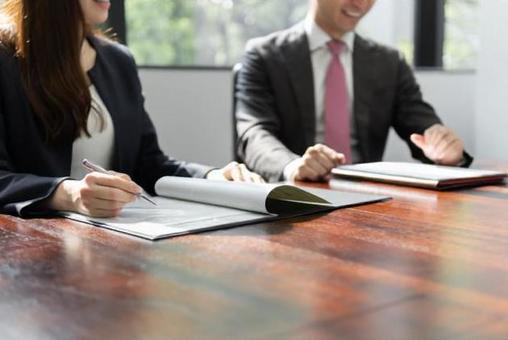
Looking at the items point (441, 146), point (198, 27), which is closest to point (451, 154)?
point (441, 146)

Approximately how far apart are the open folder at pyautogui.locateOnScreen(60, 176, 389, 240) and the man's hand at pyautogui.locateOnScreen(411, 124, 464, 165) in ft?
1.79

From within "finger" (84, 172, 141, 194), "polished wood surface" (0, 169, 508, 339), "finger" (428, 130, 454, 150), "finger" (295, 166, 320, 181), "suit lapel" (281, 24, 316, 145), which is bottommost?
"finger" (295, 166, 320, 181)

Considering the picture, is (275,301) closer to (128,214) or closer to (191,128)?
(128,214)

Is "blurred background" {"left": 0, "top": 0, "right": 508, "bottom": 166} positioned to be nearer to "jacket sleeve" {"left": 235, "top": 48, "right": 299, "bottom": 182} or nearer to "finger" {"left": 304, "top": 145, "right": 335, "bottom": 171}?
"jacket sleeve" {"left": 235, "top": 48, "right": 299, "bottom": 182}

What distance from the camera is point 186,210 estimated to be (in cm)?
123

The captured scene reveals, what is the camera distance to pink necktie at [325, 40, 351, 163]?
2.23 metres

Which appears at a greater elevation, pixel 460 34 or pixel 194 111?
pixel 460 34

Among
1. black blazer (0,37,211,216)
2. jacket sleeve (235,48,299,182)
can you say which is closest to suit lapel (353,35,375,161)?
jacket sleeve (235,48,299,182)

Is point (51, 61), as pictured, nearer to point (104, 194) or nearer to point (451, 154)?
point (104, 194)

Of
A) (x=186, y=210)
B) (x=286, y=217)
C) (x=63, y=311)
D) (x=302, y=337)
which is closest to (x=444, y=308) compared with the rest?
(x=302, y=337)

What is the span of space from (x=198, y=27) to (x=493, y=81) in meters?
1.22

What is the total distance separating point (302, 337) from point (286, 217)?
Result: 1.79 feet

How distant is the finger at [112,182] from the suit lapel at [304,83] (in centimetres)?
111

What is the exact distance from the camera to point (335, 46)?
228 cm
